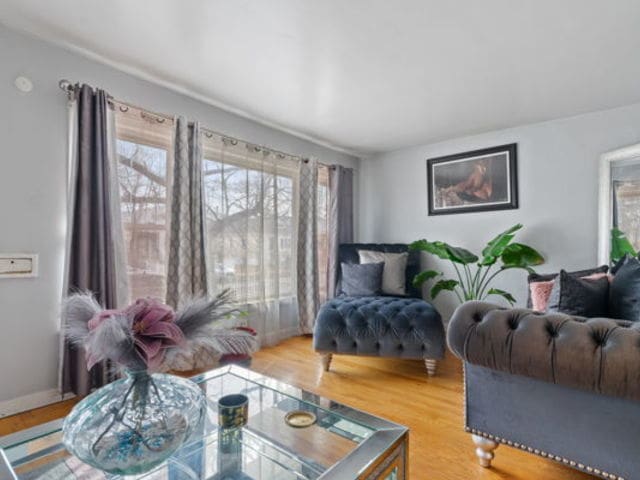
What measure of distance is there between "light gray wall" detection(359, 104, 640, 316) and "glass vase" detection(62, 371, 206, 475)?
10.5ft

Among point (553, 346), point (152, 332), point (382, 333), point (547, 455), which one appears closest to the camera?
point (152, 332)

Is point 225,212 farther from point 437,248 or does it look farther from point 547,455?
point 547,455

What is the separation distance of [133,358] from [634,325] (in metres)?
1.57

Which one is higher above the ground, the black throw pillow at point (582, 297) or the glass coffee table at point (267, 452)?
the black throw pillow at point (582, 297)

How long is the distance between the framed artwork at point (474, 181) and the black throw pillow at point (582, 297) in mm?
1856

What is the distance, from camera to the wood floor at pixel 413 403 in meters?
1.42

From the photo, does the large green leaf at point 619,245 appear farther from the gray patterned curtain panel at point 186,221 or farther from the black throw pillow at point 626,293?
the gray patterned curtain panel at point 186,221

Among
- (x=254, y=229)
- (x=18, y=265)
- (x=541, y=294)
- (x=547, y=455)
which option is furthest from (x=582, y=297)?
(x=18, y=265)

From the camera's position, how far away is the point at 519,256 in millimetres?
2838

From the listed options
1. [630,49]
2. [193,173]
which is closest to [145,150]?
[193,173]

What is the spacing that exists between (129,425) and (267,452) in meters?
0.44

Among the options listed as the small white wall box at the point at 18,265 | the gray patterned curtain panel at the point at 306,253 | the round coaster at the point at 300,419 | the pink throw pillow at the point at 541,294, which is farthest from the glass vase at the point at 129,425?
the gray patterned curtain panel at the point at 306,253

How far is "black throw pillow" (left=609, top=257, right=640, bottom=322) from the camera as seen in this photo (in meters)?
1.33

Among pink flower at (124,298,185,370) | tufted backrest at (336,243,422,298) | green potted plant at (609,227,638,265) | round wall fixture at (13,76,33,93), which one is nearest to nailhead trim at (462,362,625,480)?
pink flower at (124,298,185,370)
